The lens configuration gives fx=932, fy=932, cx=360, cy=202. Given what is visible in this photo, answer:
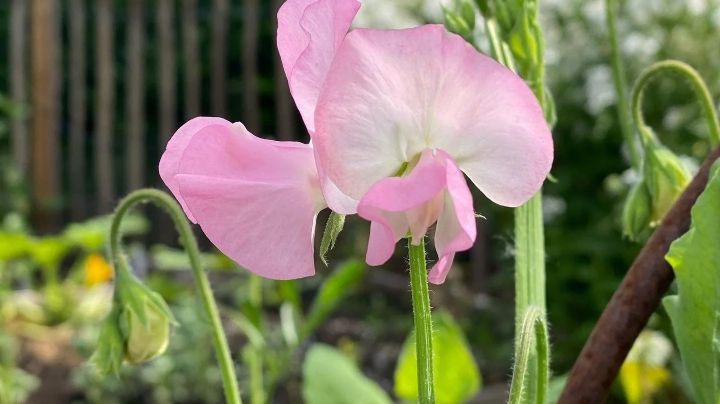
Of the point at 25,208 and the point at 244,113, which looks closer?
the point at 25,208

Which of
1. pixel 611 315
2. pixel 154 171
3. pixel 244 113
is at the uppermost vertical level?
pixel 611 315

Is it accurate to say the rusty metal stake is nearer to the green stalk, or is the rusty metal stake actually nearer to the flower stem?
the green stalk

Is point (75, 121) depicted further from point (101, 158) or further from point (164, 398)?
point (164, 398)

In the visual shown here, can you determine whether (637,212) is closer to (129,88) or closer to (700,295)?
(700,295)

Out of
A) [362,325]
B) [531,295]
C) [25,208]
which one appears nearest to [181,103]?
[25,208]

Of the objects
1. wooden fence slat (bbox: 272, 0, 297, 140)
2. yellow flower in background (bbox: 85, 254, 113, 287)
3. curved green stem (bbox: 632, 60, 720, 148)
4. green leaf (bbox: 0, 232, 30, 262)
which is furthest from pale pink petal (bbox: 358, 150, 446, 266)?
wooden fence slat (bbox: 272, 0, 297, 140)

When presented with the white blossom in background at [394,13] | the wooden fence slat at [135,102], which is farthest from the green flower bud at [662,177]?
the wooden fence slat at [135,102]
